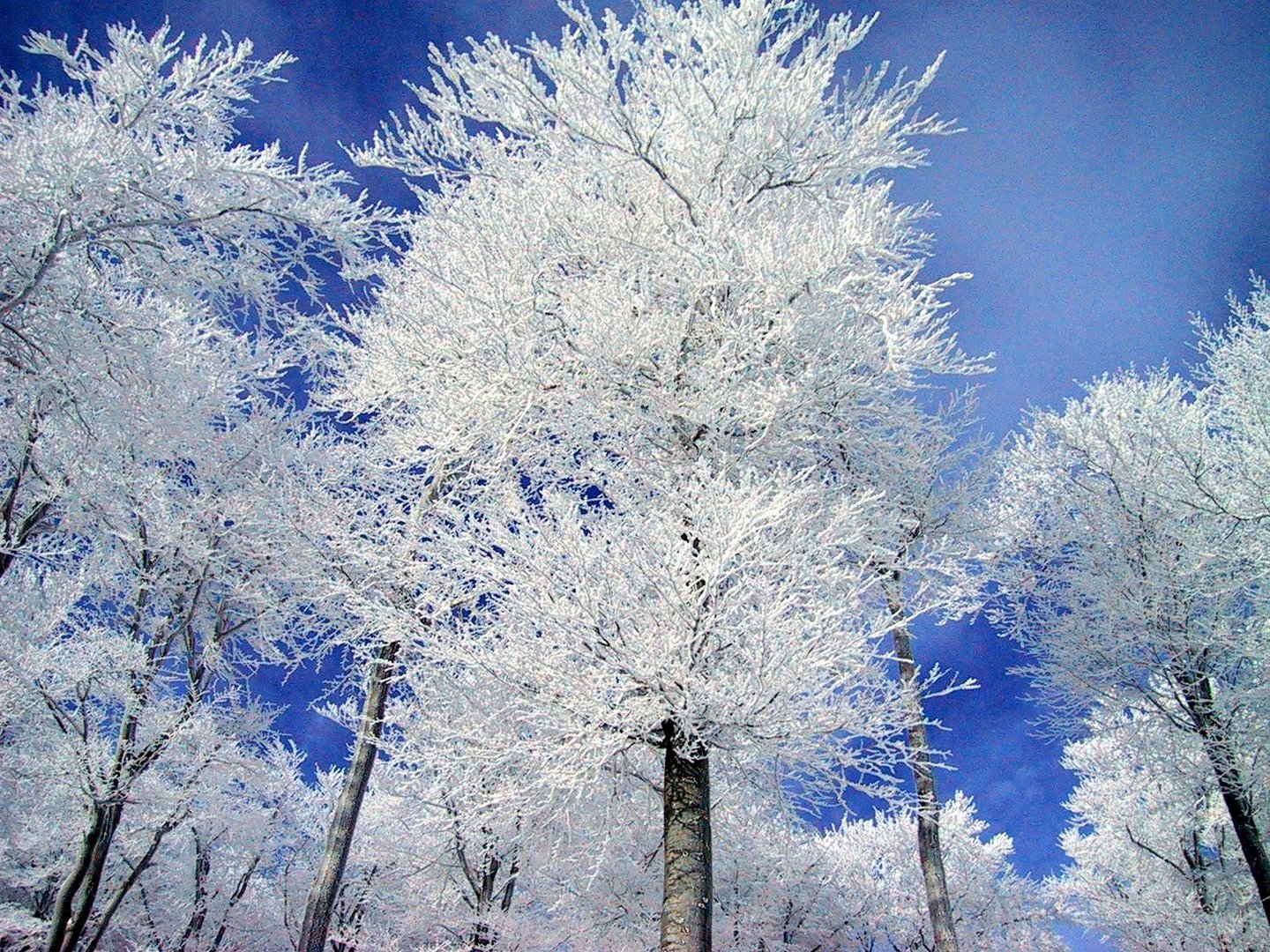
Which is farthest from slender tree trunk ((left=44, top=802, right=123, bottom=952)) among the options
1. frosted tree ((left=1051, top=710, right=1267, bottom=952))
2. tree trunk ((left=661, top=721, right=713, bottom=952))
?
frosted tree ((left=1051, top=710, right=1267, bottom=952))

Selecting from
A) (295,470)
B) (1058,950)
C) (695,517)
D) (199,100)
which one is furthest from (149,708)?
(1058,950)

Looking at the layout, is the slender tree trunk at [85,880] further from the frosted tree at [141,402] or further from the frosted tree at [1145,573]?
the frosted tree at [1145,573]

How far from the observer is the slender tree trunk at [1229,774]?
8984 millimetres

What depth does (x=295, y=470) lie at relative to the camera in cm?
865

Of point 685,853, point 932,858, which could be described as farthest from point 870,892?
point 685,853

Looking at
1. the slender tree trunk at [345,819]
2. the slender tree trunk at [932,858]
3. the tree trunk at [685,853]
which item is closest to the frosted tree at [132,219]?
the slender tree trunk at [345,819]

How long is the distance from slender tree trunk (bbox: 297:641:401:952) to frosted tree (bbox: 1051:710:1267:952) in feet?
32.5

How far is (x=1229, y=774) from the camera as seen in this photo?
936cm

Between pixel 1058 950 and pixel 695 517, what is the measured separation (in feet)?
64.9

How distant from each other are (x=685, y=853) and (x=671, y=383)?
3154 millimetres

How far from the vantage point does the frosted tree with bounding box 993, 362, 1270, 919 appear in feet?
30.9

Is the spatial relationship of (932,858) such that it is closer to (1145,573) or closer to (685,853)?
(685,853)

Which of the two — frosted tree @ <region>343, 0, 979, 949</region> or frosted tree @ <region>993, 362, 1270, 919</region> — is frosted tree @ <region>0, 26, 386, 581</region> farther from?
frosted tree @ <region>993, 362, 1270, 919</region>

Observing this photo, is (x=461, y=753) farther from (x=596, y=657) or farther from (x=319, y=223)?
(x=319, y=223)
